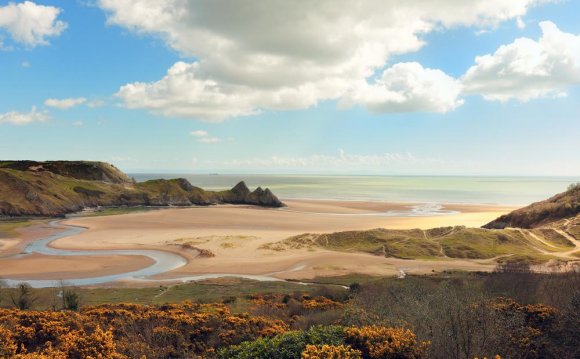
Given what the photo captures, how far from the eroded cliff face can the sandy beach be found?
15384mm

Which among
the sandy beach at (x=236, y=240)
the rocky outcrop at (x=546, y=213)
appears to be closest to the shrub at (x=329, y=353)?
the sandy beach at (x=236, y=240)

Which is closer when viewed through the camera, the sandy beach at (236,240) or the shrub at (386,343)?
the shrub at (386,343)

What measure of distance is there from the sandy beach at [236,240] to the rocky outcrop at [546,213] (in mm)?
10822

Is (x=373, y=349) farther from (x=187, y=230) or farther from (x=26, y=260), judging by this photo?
(x=187, y=230)

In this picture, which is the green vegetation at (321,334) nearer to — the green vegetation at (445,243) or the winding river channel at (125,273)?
the winding river channel at (125,273)

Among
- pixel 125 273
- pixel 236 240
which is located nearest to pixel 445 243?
pixel 236 240

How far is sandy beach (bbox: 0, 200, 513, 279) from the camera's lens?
46719mm

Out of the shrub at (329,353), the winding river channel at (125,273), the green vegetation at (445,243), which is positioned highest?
the shrub at (329,353)

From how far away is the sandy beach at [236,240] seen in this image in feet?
153

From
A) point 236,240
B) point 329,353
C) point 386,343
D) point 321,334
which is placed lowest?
point 236,240

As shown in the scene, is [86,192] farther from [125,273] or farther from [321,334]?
[321,334]

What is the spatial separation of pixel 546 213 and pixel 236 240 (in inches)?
2226

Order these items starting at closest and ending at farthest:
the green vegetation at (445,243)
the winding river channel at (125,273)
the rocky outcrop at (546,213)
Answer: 1. the winding river channel at (125,273)
2. the green vegetation at (445,243)
3. the rocky outcrop at (546,213)

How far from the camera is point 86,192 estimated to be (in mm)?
124188
